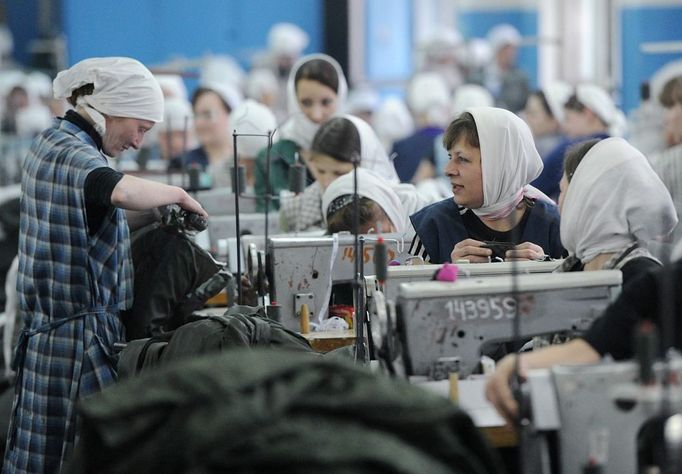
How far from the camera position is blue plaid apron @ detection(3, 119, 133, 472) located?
3410 millimetres

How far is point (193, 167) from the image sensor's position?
201 inches

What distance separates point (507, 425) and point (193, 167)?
2.94 m

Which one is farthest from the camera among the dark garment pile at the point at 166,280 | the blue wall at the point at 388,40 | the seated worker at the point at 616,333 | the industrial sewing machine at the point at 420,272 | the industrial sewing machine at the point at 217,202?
the blue wall at the point at 388,40

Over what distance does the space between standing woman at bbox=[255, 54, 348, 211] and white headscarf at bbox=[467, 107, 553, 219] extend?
77.3 inches

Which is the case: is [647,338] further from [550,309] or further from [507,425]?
[550,309]

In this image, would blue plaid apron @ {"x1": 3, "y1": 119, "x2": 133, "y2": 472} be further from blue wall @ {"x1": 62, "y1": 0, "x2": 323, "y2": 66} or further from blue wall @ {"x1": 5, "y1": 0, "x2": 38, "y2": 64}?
blue wall @ {"x1": 5, "y1": 0, "x2": 38, "y2": 64}

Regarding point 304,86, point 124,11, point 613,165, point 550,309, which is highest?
point 124,11

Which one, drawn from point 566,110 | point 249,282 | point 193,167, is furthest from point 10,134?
point 249,282

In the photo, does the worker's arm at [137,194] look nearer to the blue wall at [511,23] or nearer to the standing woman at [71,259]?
the standing woman at [71,259]

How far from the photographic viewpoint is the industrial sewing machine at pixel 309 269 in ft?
12.1

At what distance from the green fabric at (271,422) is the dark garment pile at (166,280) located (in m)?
1.73

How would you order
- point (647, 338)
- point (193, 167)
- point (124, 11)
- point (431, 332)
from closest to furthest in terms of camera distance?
point (647, 338) < point (431, 332) < point (193, 167) < point (124, 11)

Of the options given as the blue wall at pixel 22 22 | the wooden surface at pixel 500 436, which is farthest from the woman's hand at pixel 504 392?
the blue wall at pixel 22 22

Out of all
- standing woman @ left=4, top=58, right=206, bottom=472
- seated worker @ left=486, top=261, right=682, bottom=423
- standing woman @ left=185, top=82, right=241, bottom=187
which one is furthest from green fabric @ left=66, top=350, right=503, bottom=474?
standing woman @ left=185, top=82, right=241, bottom=187
